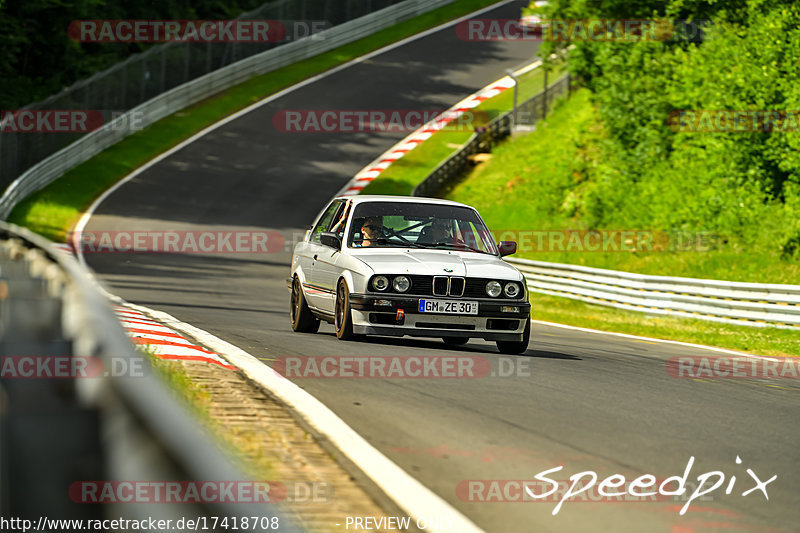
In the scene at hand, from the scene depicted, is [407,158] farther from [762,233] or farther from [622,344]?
[622,344]

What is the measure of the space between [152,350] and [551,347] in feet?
18.3

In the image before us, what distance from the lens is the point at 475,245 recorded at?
1261 cm

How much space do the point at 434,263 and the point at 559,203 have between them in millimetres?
26503

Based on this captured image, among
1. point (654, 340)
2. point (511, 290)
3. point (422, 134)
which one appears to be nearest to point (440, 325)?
point (511, 290)

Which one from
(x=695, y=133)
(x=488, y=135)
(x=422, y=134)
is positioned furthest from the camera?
(x=422, y=134)

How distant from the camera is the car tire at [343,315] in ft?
37.0

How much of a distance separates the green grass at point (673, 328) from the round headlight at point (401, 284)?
6481 mm

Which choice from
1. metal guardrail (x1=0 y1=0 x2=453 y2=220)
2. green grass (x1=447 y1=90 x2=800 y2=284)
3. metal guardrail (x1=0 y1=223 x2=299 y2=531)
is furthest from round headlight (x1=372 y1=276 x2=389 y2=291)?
metal guardrail (x1=0 y1=0 x2=453 y2=220)

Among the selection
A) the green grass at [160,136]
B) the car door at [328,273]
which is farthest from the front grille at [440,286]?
the green grass at [160,136]

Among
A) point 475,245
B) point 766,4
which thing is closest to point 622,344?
point 475,245

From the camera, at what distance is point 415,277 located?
36.7 feet

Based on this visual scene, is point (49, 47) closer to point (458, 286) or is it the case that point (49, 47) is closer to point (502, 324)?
point (458, 286)

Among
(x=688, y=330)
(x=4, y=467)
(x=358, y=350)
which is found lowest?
(x=688, y=330)

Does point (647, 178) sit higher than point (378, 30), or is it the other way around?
point (378, 30)
